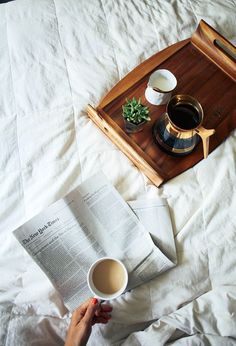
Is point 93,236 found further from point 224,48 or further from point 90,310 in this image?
point 224,48

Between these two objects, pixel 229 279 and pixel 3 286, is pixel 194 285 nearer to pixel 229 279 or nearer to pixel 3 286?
pixel 229 279

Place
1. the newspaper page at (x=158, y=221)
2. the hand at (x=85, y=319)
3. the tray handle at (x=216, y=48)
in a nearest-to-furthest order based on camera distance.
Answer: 1. the hand at (x=85, y=319)
2. the newspaper page at (x=158, y=221)
3. the tray handle at (x=216, y=48)

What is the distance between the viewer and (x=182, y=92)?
3.00ft

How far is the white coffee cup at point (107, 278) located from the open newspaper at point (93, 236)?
34mm

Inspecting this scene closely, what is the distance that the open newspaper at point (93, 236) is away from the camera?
0.74 metres

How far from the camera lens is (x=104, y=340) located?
2.28ft

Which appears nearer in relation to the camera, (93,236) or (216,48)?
(93,236)

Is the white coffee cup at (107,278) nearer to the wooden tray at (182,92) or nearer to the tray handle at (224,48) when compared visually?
the wooden tray at (182,92)

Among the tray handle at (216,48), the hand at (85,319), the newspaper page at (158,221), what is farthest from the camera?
the tray handle at (216,48)

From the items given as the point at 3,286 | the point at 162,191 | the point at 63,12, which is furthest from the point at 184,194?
the point at 63,12

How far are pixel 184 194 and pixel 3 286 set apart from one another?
0.48 m

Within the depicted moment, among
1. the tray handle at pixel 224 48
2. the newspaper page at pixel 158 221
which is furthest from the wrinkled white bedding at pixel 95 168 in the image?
the tray handle at pixel 224 48

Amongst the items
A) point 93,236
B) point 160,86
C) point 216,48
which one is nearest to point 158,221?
point 93,236

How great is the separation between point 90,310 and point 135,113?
1.54 ft
